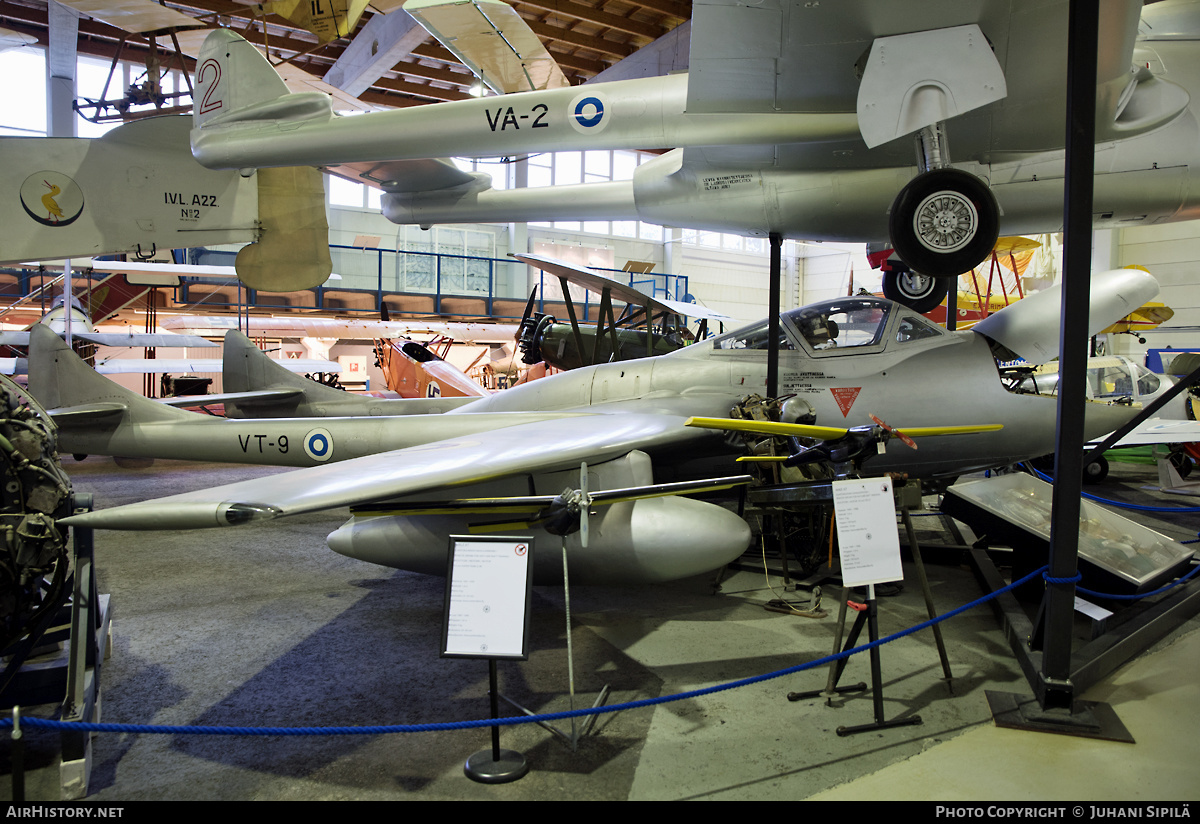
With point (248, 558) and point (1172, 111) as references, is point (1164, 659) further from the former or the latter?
point (248, 558)

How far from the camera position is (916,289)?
7.12m

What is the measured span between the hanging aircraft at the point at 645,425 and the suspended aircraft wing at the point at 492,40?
17.0 ft

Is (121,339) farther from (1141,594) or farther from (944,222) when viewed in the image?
(1141,594)

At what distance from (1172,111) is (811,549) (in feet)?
12.8

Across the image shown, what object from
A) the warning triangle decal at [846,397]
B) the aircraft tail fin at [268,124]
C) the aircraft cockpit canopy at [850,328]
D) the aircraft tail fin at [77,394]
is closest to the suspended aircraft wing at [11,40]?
the aircraft tail fin at [268,124]

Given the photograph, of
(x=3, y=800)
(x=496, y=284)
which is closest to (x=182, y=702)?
(x=3, y=800)

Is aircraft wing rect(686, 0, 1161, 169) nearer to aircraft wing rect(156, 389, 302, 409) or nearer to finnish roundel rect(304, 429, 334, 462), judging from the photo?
finnish roundel rect(304, 429, 334, 462)

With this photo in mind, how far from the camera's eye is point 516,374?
1856cm

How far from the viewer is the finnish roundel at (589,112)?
5309 mm

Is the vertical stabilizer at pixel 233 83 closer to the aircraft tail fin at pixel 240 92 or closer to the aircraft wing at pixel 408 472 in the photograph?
the aircraft tail fin at pixel 240 92

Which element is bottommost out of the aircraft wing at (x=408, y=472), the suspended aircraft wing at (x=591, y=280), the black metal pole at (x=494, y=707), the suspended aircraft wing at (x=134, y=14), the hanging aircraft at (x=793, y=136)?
the black metal pole at (x=494, y=707)

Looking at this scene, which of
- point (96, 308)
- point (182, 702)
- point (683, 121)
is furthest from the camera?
point (96, 308)

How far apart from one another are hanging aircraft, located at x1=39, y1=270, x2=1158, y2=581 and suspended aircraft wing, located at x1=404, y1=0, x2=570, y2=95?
5.17 meters

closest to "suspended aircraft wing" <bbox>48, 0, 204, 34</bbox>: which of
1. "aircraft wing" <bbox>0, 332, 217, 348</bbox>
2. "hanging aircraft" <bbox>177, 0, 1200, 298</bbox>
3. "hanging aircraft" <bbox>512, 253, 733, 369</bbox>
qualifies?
"hanging aircraft" <bbox>177, 0, 1200, 298</bbox>
